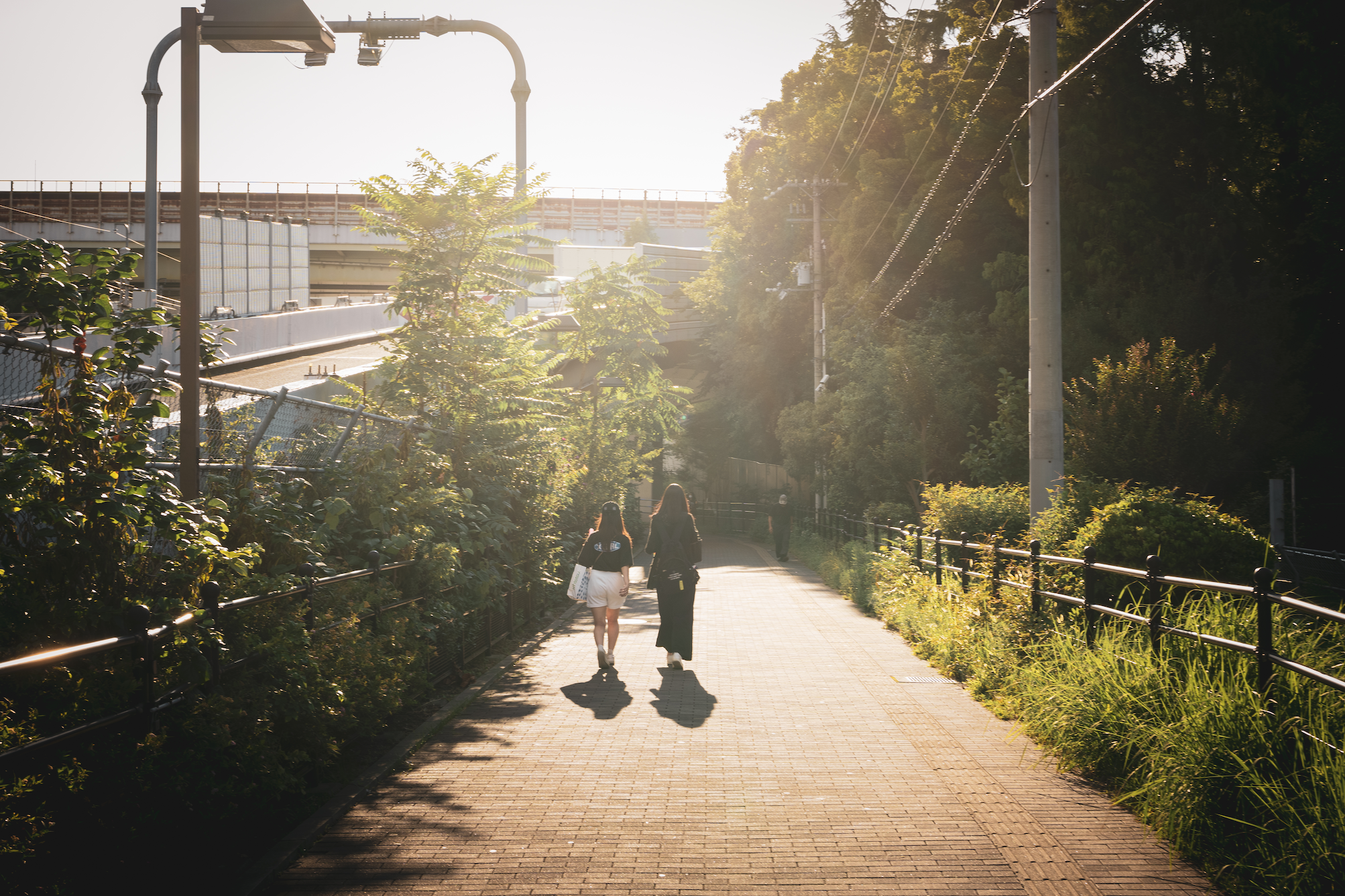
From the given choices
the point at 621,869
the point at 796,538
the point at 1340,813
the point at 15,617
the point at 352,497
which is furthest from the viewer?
the point at 796,538

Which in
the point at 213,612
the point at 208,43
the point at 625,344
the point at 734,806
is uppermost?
the point at 625,344

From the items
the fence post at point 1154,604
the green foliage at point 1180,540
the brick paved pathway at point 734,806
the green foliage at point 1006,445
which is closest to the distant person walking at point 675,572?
the brick paved pathway at point 734,806

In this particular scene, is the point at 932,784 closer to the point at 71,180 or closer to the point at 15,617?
the point at 15,617

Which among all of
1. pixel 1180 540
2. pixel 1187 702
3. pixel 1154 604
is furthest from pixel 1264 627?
pixel 1180 540

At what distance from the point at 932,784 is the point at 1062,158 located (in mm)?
21623

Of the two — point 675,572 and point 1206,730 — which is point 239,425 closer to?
point 675,572

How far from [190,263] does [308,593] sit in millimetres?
2285

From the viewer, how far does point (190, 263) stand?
6.83 m

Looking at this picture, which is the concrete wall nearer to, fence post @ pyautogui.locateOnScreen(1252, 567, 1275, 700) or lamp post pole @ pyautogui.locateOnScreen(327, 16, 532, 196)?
lamp post pole @ pyautogui.locateOnScreen(327, 16, 532, 196)

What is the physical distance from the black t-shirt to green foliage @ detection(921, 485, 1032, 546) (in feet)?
19.1

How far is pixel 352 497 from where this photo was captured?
339 inches

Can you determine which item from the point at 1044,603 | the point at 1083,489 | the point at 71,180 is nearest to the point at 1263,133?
the point at 1083,489

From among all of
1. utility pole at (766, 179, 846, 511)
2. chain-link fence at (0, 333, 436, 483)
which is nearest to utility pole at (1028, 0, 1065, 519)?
chain-link fence at (0, 333, 436, 483)

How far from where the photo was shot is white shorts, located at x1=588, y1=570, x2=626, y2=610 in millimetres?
10797
